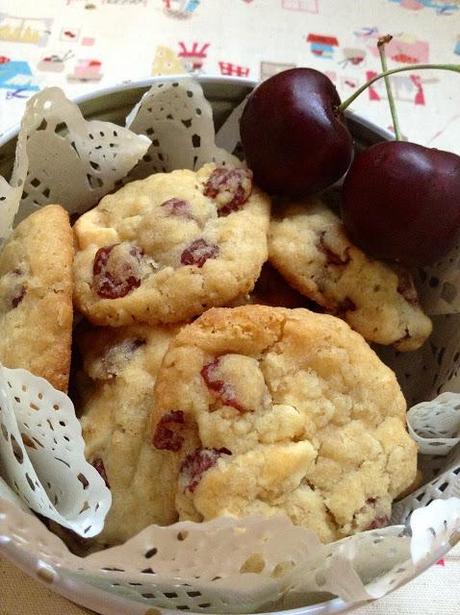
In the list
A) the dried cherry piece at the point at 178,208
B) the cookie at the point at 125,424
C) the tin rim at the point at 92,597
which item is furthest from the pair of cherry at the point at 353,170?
the tin rim at the point at 92,597

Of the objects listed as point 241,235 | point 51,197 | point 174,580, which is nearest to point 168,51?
Answer: point 51,197

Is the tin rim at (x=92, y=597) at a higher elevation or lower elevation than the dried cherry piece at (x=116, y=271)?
lower

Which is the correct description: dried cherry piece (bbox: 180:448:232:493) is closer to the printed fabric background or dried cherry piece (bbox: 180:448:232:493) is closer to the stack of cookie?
the stack of cookie

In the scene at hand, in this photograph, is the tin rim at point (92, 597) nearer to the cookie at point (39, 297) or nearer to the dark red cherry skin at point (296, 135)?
the cookie at point (39, 297)

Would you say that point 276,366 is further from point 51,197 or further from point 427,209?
point 51,197

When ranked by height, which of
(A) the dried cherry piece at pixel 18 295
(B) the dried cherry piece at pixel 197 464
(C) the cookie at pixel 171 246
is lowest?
(B) the dried cherry piece at pixel 197 464

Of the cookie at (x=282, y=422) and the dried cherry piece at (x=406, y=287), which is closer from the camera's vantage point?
the cookie at (x=282, y=422)
